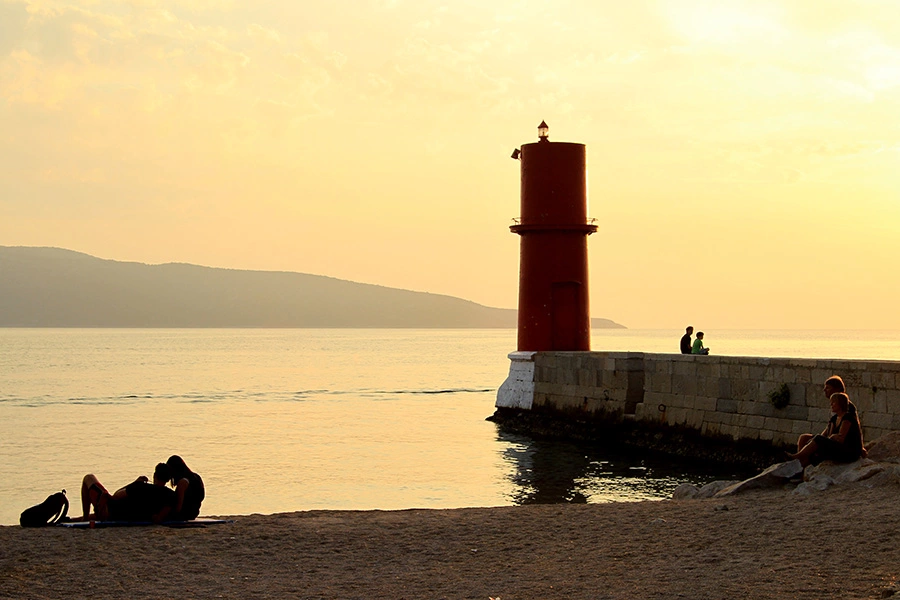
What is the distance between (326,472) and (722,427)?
23.4ft

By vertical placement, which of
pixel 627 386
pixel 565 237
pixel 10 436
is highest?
pixel 565 237

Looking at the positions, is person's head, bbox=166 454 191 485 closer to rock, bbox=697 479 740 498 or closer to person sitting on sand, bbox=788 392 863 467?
rock, bbox=697 479 740 498

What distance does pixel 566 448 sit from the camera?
21.1 meters

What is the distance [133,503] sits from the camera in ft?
29.9

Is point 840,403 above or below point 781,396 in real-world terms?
above

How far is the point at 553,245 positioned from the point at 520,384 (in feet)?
12.0

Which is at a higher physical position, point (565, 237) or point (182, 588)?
point (565, 237)

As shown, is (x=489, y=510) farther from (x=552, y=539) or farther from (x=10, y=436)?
(x=10, y=436)

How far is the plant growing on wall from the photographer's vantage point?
1620 cm

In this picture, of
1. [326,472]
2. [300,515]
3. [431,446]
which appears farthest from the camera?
[431,446]

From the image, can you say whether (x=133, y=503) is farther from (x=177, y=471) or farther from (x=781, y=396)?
(x=781, y=396)

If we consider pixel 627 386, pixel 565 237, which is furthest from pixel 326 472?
pixel 565 237

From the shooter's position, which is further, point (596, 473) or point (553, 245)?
point (553, 245)

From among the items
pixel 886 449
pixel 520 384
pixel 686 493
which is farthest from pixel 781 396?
pixel 520 384
